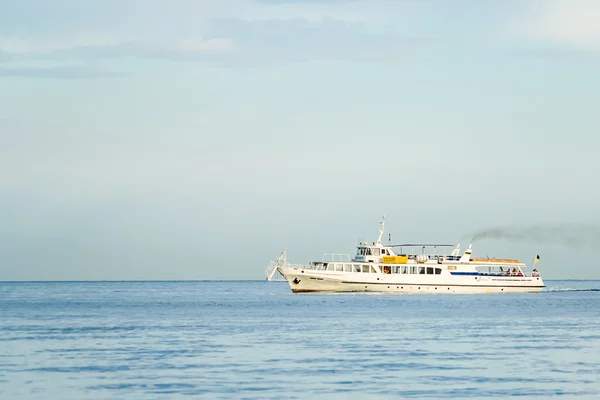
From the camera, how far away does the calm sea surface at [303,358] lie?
4019 centimetres

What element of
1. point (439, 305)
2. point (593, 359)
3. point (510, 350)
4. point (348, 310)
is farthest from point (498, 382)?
point (439, 305)

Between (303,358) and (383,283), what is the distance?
268ft

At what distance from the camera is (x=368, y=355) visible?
52.8 meters

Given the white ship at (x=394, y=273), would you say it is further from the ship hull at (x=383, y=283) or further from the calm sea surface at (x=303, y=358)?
the calm sea surface at (x=303, y=358)

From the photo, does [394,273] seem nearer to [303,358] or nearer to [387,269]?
[387,269]

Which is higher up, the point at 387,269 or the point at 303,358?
the point at 387,269

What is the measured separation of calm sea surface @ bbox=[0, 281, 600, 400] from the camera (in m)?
40.2

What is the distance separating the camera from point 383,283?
132 metres

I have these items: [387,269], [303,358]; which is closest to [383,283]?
[387,269]

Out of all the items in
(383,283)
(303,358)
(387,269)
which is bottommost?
(303,358)

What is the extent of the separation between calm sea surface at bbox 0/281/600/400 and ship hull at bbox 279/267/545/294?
43822mm

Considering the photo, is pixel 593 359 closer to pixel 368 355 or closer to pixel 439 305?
pixel 368 355

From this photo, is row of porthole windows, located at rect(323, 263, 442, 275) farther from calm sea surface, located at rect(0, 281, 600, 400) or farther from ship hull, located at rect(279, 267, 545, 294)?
calm sea surface, located at rect(0, 281, 600, 400)

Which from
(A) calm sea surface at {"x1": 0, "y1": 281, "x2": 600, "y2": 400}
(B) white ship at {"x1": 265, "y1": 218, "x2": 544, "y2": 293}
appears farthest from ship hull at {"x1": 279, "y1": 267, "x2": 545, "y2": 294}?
(A) calm sea surface at {"x1": 0, "y1": 281, "x2": 600, "y2": 400}
